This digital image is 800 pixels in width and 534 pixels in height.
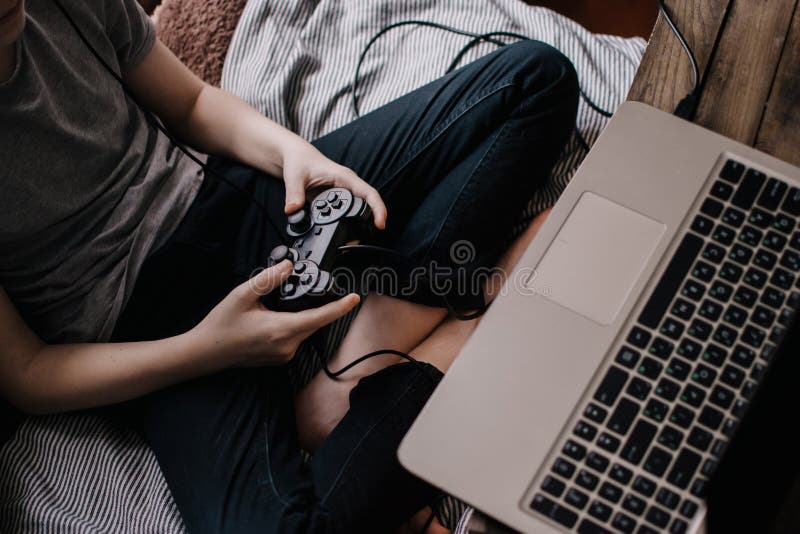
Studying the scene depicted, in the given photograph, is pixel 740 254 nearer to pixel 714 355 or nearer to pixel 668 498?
pixel 714 355

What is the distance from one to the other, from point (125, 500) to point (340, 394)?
0.88 ft

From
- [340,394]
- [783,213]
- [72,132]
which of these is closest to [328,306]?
[340,394]

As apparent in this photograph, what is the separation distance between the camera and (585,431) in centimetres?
50

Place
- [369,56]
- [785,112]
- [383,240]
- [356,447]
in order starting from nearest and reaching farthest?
[785,112] < [356,447] < [383,240] < [369,56]

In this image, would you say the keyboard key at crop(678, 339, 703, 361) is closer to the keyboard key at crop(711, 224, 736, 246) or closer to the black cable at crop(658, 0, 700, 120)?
the keyboard key at crop(711, 224, 736, 246)

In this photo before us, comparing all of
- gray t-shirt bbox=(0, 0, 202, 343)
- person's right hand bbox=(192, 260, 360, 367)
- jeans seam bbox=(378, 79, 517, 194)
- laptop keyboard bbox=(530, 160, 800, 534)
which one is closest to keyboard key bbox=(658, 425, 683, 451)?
laptop keyboard bbox=(530, 160, 800, 534)

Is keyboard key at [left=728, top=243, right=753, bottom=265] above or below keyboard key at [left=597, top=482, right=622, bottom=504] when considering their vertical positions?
above

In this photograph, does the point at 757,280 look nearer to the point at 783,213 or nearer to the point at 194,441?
the point at 783,213

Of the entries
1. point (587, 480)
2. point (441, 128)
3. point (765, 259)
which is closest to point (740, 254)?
point (765, 259)

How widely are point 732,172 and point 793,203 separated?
5 centimetres

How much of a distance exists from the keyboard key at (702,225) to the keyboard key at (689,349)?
0.31ft

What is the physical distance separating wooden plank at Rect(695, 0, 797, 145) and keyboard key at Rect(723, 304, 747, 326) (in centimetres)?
17

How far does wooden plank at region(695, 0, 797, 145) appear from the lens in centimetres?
62

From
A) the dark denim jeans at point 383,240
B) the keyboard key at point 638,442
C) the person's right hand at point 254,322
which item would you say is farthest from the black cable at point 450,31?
the keyboard key at point 638,442
